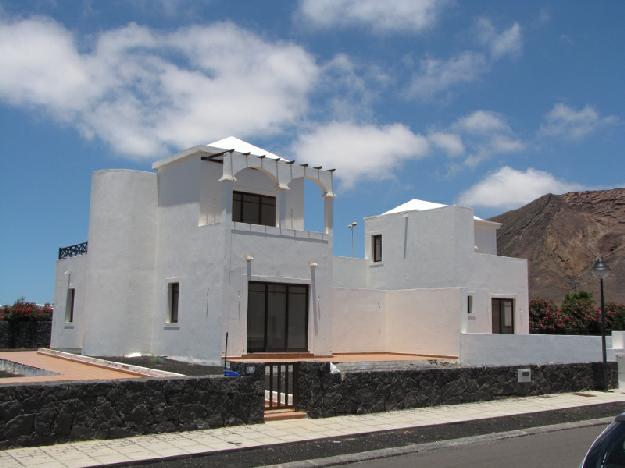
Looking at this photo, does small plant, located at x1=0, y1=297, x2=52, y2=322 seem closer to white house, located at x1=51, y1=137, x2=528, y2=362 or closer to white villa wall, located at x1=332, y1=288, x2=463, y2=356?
white house, located at x1=51, y1=137, x2=528, y2=362

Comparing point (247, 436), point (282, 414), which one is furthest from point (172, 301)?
point (247, 436)

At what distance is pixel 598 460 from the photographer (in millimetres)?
4484

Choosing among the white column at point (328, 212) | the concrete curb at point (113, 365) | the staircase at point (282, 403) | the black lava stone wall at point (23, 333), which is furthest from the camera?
the black lava stone wall at point (23, 333)

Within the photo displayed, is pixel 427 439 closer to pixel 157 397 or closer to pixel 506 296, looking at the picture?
pixel 157 397

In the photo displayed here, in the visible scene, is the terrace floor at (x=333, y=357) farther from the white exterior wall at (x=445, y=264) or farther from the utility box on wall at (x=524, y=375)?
the utility box on wall at (x=524, y=375)

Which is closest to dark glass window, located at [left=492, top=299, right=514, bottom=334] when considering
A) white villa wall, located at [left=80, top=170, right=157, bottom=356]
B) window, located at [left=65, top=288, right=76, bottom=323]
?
white villa wall, located at [left=80, top=170, right=157, bottom=356]

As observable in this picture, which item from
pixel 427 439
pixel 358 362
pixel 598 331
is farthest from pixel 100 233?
pixel 598 331

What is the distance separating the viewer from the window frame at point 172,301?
822 inches

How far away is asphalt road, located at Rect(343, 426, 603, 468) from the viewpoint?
8766mm

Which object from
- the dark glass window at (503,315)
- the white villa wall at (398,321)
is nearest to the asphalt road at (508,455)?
the white villa wall at (398,321)

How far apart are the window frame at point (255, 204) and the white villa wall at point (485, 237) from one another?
11.0 metres

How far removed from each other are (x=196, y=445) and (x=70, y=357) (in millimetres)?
11663

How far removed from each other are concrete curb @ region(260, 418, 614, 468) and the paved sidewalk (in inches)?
44.0

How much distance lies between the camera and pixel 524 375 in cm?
1527
